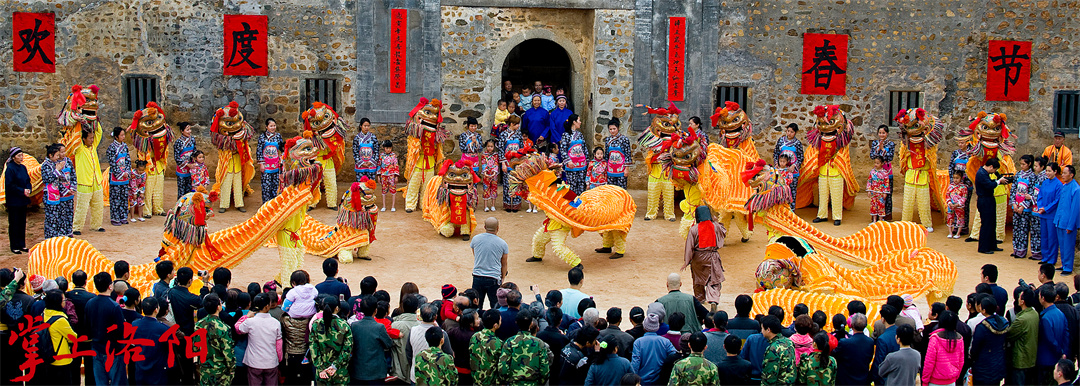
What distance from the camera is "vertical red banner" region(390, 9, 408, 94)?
57.6 feet

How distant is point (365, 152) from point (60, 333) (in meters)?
8.55

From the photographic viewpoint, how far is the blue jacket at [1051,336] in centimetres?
803

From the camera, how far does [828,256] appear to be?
12.2 metres

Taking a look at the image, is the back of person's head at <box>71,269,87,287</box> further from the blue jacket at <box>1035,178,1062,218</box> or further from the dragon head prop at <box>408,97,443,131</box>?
the blue jacket at <box>1035,178,1062,218</box>

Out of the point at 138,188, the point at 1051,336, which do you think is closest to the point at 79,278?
the point at 138,188

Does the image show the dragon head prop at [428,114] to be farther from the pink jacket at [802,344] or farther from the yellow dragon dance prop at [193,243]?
the pink jacket at [802,344]

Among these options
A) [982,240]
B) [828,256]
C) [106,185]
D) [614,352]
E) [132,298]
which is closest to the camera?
[614,352]

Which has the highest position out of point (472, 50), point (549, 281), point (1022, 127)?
point (472, 50)

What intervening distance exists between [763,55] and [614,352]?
11.9 metres

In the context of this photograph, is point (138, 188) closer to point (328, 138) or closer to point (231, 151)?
point (231, 151)

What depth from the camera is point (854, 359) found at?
7426 millimetres

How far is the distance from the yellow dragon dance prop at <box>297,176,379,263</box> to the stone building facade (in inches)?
196

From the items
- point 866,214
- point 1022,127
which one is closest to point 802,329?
point 866,214

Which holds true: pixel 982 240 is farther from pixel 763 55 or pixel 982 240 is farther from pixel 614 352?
pixel 614 352
